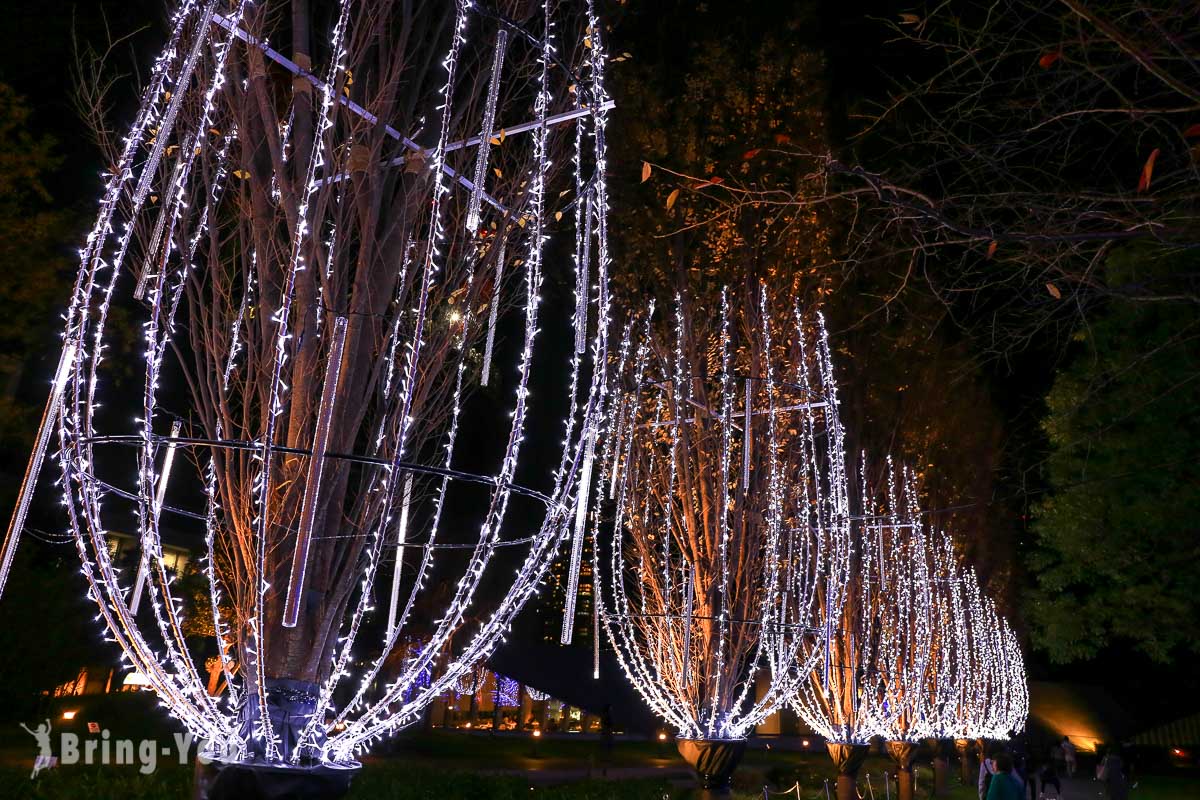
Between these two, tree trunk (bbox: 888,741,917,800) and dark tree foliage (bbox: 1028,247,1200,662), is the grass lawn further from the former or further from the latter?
dark tree foliage (bbox: 1028,247,1200,662)

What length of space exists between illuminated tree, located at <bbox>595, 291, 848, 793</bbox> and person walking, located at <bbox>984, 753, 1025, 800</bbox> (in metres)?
1.98

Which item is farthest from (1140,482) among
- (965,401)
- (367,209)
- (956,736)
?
(367,209)

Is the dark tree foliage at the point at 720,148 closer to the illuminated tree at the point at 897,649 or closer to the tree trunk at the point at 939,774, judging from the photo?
the illuminated tree at the point at 897,649

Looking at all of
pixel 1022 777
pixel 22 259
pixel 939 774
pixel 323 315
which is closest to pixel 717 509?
pixel 323 315

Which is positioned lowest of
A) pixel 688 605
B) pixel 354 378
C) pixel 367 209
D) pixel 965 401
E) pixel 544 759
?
pixel 544 759

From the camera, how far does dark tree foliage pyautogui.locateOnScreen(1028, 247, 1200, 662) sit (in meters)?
17.2

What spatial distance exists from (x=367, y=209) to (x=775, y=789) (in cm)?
1572

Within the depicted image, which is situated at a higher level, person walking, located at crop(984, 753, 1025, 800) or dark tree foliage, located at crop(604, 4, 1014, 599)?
dark tree foliage, located at crop(604, 4, 1014, 599)

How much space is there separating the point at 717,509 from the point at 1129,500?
12.3 meters

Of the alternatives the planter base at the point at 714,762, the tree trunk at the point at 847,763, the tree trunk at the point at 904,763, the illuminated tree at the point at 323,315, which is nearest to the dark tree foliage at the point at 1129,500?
the tree trunk at the point at 904,763

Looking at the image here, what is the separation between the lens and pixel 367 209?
527cm

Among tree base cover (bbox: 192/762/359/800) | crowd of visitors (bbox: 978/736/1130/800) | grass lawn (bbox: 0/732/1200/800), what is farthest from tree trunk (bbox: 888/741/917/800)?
tree base cover (bbox: 192/762/359/800)

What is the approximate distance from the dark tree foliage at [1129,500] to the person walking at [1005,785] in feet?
26.9

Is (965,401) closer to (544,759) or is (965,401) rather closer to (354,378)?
(544,759)
